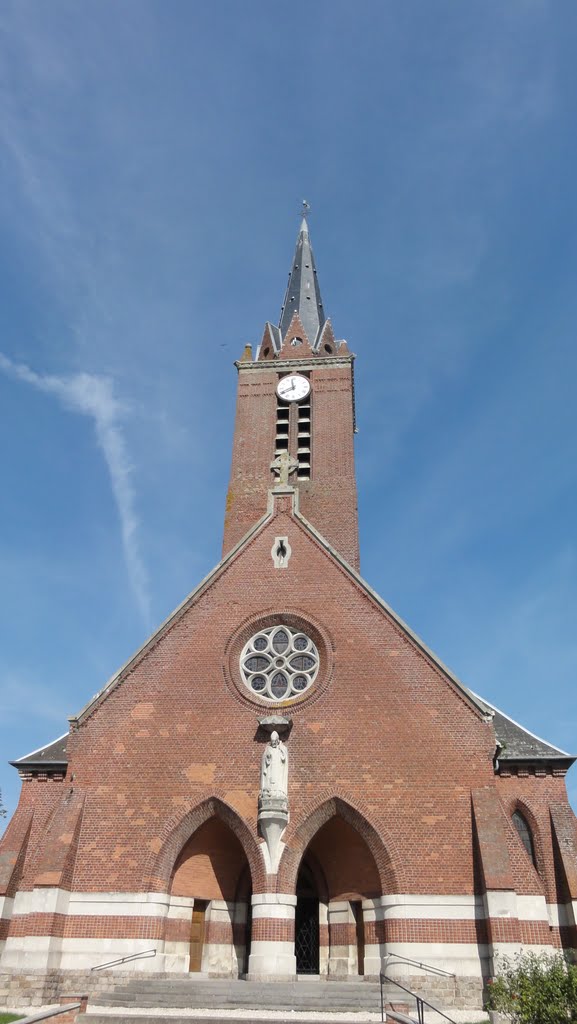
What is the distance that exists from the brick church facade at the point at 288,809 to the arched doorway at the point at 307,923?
5 cm

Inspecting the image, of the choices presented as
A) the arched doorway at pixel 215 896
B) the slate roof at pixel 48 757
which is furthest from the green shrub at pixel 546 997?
the slate roof at pixel 48 757

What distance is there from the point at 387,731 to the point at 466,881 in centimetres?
393

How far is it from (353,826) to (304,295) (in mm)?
31474

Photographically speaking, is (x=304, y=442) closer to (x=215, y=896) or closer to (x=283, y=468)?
(x=283, y=468)

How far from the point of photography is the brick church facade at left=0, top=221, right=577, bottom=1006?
59.1 ft

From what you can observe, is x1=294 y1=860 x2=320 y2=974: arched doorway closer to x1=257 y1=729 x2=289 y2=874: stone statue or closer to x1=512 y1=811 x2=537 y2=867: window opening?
x1=257 y1=729 x2=289 y2=874: stone statue

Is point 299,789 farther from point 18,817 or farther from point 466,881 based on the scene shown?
point 18,817

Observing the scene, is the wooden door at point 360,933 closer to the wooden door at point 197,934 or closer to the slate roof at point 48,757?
the wooden door at point 197,934

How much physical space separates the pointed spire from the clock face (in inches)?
129

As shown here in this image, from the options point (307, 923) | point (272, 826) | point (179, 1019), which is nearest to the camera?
point (179, 1019)

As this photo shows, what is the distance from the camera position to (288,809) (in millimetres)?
19188

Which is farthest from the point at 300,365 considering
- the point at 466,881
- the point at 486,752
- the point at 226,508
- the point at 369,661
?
the point at 466,881

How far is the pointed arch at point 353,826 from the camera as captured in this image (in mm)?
18359

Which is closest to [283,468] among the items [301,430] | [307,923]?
[301,430]
